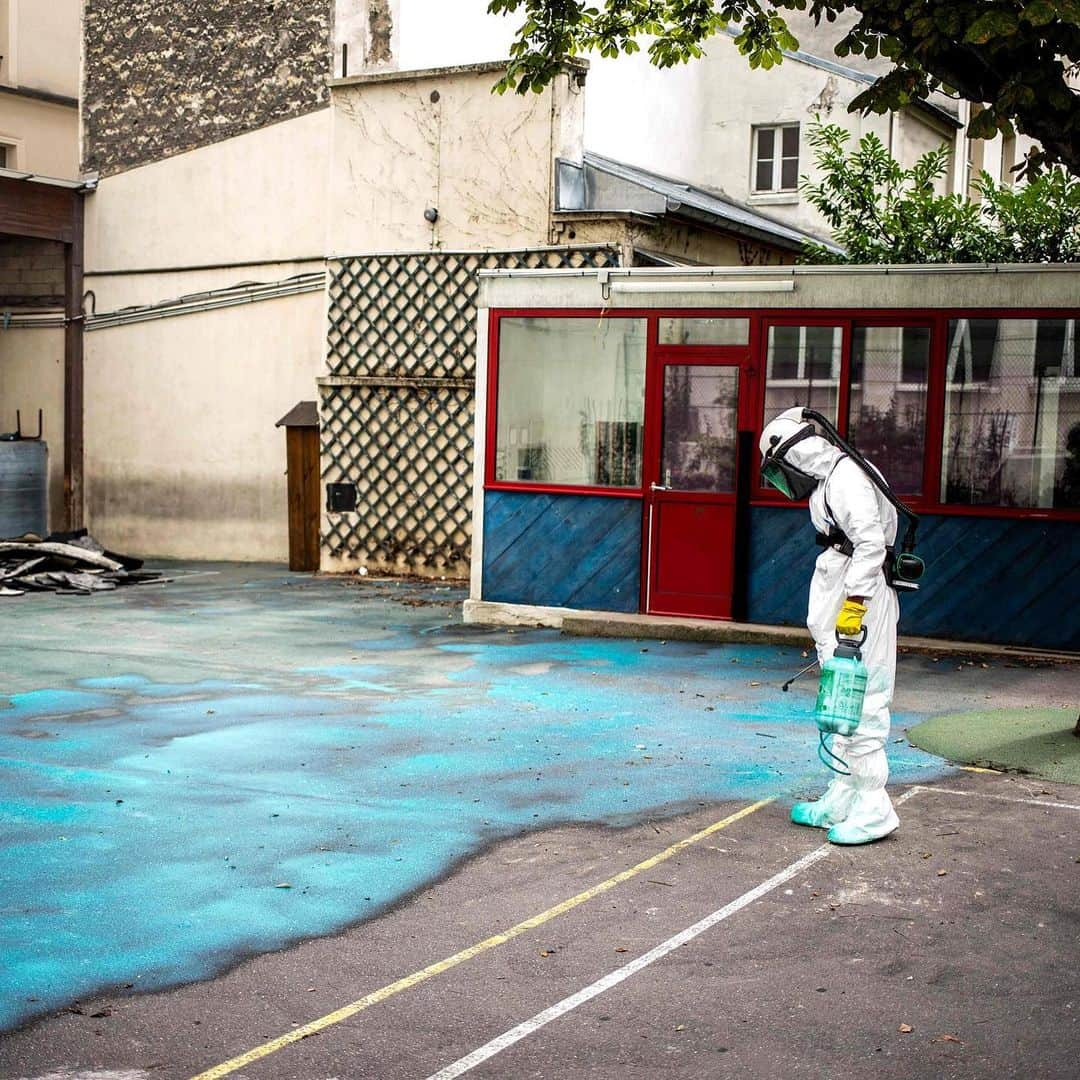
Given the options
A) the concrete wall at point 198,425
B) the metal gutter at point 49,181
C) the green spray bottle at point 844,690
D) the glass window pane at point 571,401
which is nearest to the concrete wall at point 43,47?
the metal gutter at point 49,181

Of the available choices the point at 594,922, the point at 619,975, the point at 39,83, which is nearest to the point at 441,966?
the point at 619,975

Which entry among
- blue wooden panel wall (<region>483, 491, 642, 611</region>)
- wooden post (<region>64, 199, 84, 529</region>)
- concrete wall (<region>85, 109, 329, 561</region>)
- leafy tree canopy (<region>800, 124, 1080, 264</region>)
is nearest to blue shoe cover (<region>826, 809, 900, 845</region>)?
blue wooden panel wall (<region>483, 491, 642, 611</region>)

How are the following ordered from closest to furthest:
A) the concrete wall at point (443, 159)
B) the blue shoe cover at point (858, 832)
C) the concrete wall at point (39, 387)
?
the blue shoe cover at point (858, 832)
the concrete wall at point (443, 159)
the concrete wall at point (39, 387)

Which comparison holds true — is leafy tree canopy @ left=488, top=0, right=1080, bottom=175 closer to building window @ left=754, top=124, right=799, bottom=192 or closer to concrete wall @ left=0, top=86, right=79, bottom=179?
building window @ left=754, top=124, right=799, bottom=192

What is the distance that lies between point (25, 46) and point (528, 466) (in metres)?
15.0

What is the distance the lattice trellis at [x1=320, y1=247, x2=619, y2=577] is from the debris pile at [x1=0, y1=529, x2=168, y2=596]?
2.26 m

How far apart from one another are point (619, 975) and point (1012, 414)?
7.53m

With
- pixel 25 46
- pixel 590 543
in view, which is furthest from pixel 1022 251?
pixel 25 46

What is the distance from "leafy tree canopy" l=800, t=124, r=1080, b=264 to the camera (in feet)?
45.4

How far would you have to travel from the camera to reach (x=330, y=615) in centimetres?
1344

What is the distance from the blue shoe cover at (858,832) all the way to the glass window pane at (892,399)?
5.61 meters

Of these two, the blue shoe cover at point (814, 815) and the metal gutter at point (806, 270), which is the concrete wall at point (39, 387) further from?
the blue shoe cover at point (814, 815)

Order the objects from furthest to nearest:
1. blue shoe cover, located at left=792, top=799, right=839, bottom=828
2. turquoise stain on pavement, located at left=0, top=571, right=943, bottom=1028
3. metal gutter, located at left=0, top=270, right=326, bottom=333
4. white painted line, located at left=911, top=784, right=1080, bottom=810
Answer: metal gutter, located at left=0, top=270, right=326, bottom=333
white painted line, located at left=911, top=784, right=1080, bottom=810
blue shoe cover, located at left=792, top=799, right=839, bottom=828
turquoise stain on pavement, located at left=0, top=571, right=943, bottom=1028

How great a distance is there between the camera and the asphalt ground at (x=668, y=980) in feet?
13.1
